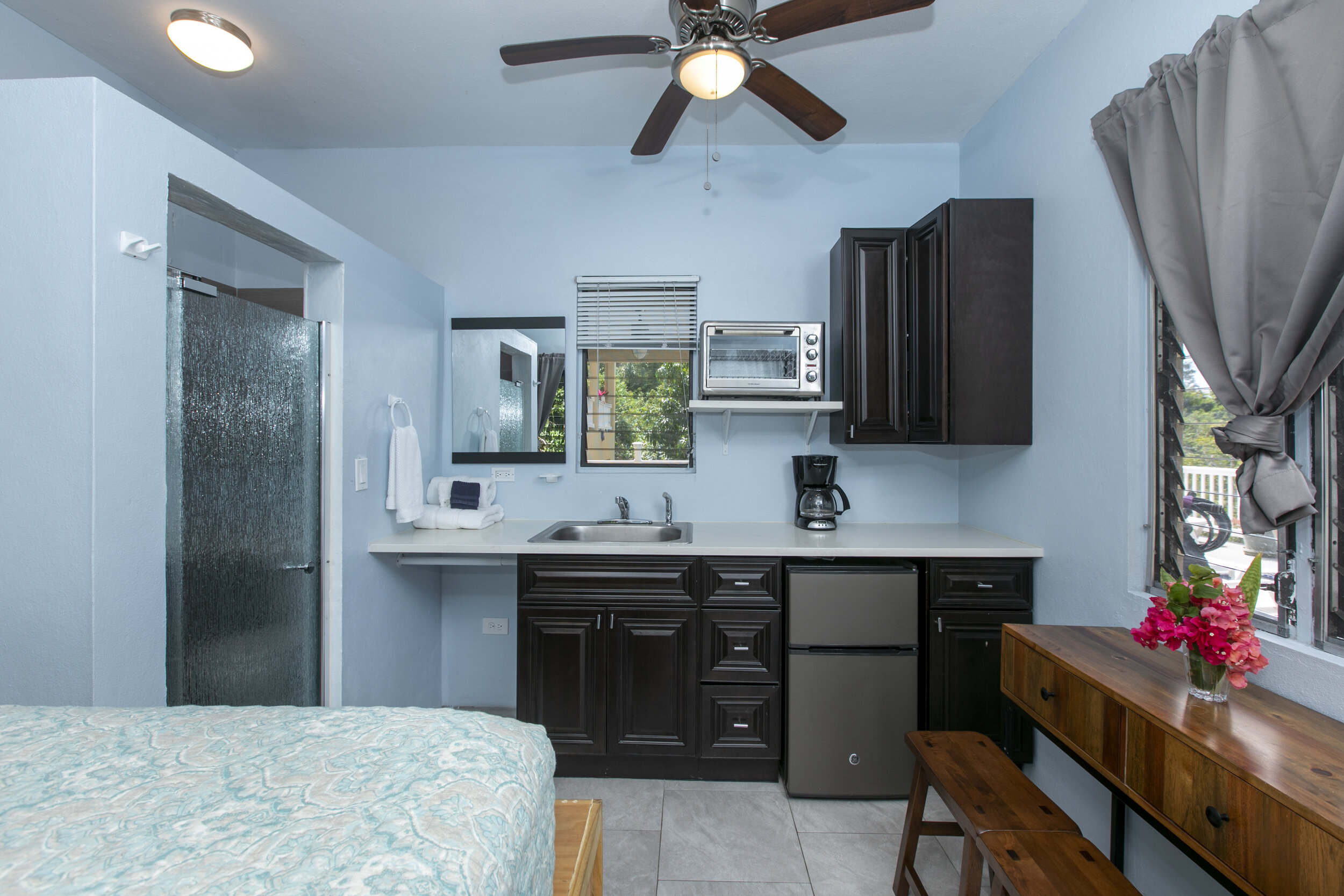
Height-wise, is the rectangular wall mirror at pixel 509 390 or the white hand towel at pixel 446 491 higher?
the rectangular wall mirror at pixel 509 390

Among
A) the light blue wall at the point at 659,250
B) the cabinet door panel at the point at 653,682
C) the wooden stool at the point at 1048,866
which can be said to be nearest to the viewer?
the wooden stool at the point at 1048,866

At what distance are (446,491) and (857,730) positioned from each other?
202cm

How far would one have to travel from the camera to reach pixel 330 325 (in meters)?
2.06

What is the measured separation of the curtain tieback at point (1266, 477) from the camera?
118cm

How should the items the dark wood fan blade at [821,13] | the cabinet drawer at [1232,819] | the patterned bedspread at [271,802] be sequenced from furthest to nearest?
the dark wood fan blade at [821,13]
the cabinet drawer at [1232,819]
the patterned bedspread at [271,802]

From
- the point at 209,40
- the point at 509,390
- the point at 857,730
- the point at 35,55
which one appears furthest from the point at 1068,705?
the point at 35,55

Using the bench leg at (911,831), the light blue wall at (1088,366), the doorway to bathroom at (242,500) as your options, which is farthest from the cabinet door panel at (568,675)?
the light blue wall at (1088,366)

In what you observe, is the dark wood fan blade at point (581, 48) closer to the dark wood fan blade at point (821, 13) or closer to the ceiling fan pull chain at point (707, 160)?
the dark wood fan blade at point (821, 13)

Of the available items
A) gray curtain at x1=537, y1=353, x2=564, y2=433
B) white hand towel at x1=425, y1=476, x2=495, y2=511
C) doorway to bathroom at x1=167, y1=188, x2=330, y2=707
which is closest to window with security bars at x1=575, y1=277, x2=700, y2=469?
gray curtain at x1=537, y1=353, x2=564, y2=433

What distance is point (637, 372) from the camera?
286 centimetres

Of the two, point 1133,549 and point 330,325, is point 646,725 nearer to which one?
point 1133,549

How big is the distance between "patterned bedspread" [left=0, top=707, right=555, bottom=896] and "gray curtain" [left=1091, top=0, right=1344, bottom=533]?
5.26 ft

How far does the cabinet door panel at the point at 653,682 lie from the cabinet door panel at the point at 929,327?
1.22 metres

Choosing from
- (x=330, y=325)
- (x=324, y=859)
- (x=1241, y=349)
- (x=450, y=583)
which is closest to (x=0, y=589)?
(x=330, y=325)
